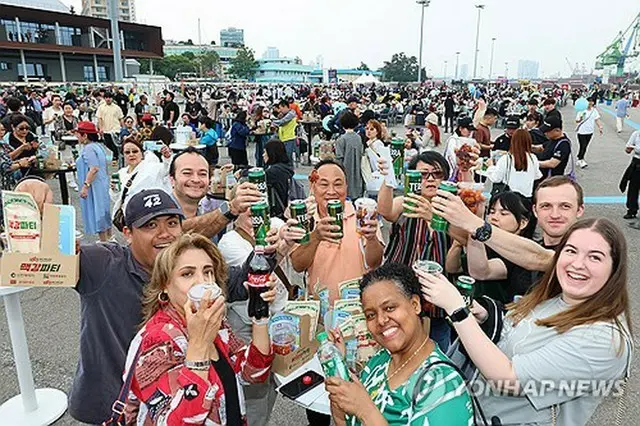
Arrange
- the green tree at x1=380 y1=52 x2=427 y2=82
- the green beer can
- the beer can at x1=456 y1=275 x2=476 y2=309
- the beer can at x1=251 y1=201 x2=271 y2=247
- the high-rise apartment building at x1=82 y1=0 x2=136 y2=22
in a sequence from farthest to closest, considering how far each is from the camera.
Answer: the high-rise apartment building at x1=82 y1=0 x2=136 y2=22
the green tree at x1=380 y1=52 x2=427 y2=82
the green beer can
the beer can at x1=251 y1=201 x2=271 y2=247
the beer can at x1=456 y1=275 x2=476 y2=309

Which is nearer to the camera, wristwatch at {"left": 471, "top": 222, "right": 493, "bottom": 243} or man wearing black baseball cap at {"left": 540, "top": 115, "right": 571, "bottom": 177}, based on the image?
wristwatch at {"left": 471, "top": 222, "right": 493, "bottom": 243}

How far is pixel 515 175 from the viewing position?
216 inches

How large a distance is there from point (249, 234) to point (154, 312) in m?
0.93

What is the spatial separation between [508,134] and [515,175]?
175 centimetres

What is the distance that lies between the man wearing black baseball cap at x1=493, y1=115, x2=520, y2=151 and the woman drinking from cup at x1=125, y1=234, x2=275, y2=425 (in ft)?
19.8

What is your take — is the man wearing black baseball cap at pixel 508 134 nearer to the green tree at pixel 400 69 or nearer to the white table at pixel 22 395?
the white table at pixel 22 395

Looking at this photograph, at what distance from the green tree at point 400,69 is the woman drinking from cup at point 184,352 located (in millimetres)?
94546

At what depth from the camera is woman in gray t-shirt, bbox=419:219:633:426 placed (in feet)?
4.90

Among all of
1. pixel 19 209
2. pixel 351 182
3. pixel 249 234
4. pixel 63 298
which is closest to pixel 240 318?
pixel 249 234

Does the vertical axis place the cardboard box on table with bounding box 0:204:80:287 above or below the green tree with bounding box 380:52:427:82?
below

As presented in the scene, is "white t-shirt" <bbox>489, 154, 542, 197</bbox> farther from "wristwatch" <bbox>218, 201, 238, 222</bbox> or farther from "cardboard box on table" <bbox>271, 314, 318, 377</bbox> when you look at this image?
"cardboard box on table" <bbox>271, 314, 318, 377</bbox>

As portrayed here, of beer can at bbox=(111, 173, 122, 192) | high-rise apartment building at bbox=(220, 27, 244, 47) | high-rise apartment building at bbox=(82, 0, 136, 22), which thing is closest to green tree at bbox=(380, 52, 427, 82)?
high-rise apartment building at bbox=(82, 0, 136, 22)

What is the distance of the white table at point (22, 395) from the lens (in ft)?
10.8

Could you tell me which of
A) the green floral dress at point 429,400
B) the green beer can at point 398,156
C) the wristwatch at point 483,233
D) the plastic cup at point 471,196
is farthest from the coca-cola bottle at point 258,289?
the green beer can at point 398,156
